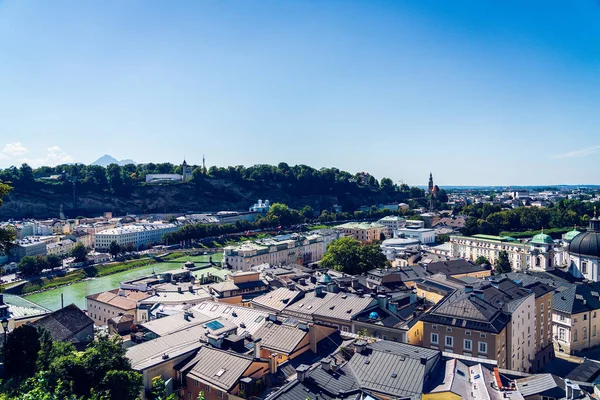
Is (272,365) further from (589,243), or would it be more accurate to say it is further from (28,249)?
(28,249)

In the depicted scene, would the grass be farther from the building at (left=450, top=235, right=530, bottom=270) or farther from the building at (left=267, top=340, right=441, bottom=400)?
the building at (left=267, top=340, right=441, bottom=400)

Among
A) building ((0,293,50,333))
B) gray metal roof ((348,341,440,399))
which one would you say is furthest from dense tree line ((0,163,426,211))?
gray metal roof ((348,341,440,399))

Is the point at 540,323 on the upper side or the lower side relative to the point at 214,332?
lower

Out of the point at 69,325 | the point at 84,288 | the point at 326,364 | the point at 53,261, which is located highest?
the point at 326,364

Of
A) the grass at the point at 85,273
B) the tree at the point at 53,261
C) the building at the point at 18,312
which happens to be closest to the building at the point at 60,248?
the tree at the point at 53,261

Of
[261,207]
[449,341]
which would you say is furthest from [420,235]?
[449,341]

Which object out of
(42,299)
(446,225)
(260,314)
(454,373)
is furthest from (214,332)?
(446,225)

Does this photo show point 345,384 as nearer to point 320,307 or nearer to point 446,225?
point 320,307

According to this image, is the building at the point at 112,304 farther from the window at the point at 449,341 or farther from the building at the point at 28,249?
the building at the point at 28,249
